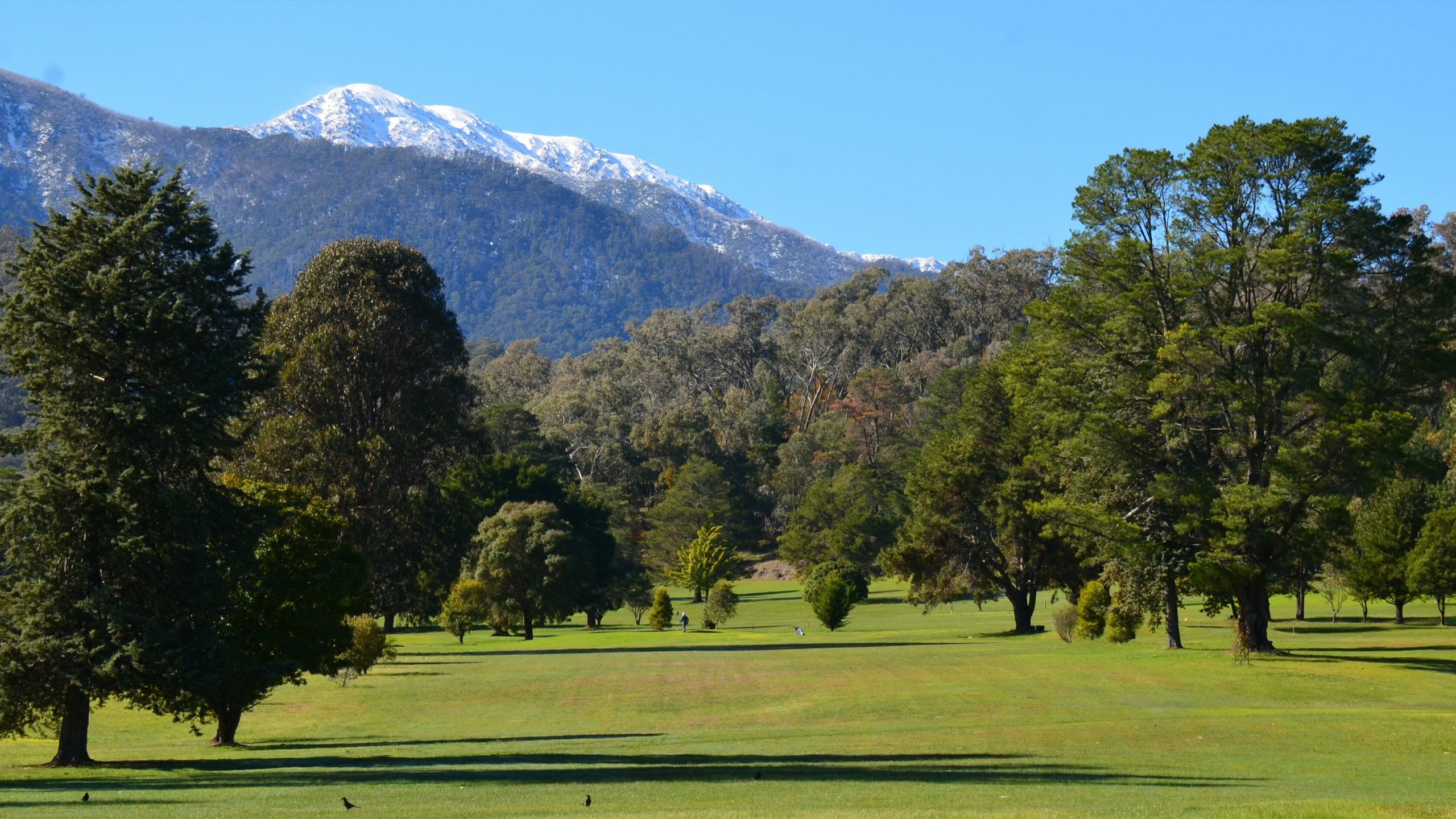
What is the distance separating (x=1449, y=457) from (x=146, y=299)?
5074cm

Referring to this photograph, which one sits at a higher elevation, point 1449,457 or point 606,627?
point 1449,457

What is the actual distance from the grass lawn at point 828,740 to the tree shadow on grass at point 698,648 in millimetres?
2688

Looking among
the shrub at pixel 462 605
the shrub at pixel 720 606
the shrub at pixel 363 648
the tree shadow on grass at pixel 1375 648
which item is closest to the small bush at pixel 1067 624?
the tree shadow on grass at pixel 1375 648

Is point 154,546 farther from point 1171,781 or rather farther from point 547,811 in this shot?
point 1171,781

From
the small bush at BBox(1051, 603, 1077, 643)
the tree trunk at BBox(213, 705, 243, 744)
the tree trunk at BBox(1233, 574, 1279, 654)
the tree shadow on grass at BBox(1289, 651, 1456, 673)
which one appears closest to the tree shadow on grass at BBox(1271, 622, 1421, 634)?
the small bush at BBox(1051, 603, 1077, 643)

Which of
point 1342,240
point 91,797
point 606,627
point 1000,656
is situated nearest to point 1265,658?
point 1000,656

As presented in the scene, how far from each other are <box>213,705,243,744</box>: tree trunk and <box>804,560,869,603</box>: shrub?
124ft

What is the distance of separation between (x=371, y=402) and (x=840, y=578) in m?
25.4

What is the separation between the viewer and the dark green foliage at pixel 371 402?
140 ft

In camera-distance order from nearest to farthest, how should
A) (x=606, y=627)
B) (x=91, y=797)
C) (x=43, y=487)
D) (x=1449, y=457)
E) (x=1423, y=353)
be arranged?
(x=91, y=797) < (x=43, y=487) < (x=1423, y=353) < (x=1449, y=457) < (x=606, y=627)

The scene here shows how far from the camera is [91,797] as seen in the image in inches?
607

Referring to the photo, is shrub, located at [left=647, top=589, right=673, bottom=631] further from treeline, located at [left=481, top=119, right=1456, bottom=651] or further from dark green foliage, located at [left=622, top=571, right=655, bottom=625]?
treeline, located at [left=481, top=119, right=1456, bottom=651]

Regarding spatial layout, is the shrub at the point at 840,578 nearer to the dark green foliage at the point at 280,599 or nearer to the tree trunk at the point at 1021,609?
the tree trunk at the point at 1021,609

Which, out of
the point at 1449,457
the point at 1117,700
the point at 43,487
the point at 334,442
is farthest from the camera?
the point at 1449,457
